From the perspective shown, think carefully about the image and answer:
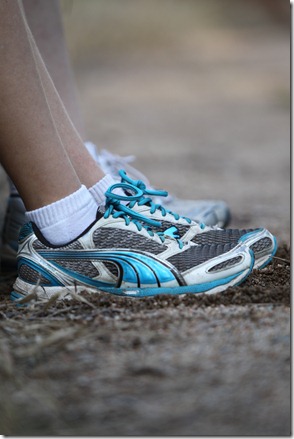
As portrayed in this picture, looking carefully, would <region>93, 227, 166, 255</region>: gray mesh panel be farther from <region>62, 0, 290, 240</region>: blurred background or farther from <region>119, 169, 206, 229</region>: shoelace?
<region>62, 0, 290, 240</region>: blurred background

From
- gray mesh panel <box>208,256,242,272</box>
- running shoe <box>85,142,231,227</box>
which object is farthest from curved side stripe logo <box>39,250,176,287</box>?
running shoe <box>85,142,231,227</box>

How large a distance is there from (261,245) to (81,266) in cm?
48

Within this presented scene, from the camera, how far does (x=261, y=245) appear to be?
1798mm

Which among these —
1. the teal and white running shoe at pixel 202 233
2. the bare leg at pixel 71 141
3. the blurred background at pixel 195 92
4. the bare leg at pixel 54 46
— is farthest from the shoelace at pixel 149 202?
the blurred background at pixel 195 92

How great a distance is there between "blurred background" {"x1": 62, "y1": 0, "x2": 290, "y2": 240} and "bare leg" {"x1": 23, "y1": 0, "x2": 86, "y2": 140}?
40 cm

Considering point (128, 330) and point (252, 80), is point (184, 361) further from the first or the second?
point (252, 80)

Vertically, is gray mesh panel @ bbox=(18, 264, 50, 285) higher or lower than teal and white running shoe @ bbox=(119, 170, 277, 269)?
lower

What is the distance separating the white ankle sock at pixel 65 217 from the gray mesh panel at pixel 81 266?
53 millimetres

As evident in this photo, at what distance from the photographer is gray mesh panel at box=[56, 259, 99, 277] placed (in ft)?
5.47

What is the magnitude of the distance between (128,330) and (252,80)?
7594 millimetres

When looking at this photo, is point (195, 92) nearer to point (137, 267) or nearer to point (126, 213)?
point (126, 213)

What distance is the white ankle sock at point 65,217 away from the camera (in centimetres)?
167

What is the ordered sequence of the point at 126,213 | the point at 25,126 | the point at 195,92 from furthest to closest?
the point at 195,92 → the point at 126,213 → the point at 25,126

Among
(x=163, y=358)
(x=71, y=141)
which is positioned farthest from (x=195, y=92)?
(x=163, y=358)
